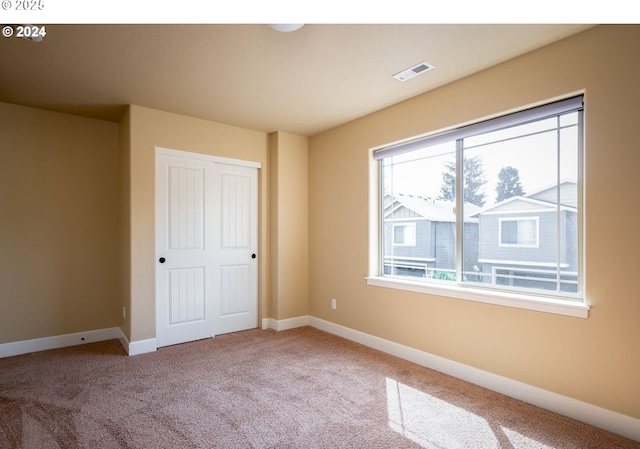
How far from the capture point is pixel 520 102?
2637 millimetres

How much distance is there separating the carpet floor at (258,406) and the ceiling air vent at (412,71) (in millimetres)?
2608

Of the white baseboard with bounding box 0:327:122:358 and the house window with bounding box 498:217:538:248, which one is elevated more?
the house window with bounding box 498:217:538:248

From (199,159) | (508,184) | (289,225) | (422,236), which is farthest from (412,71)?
(199,159)

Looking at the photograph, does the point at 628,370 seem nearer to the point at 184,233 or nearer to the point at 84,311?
the point at 184,233

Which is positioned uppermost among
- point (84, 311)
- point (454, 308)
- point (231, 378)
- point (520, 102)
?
point (520, 102)

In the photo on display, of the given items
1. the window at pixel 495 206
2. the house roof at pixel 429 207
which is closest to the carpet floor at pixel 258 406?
the window at pixel 495 206

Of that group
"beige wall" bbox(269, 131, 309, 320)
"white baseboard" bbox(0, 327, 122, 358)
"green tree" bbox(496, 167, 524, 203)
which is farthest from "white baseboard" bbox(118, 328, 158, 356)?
"green tree" bbox(496, 167, 524, 203)

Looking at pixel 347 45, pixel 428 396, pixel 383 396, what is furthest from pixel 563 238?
pixel 347 45

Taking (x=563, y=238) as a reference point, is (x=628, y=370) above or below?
below

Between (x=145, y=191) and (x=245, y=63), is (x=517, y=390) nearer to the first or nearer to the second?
(x=245, y=63)

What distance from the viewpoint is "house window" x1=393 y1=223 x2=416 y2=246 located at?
361 cm

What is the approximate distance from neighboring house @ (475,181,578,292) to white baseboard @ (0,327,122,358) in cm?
419

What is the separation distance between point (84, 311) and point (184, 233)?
4.84 feet

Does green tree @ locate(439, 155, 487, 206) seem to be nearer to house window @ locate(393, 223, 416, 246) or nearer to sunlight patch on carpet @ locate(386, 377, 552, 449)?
house window @ locate(393, 223, 416, 246)
